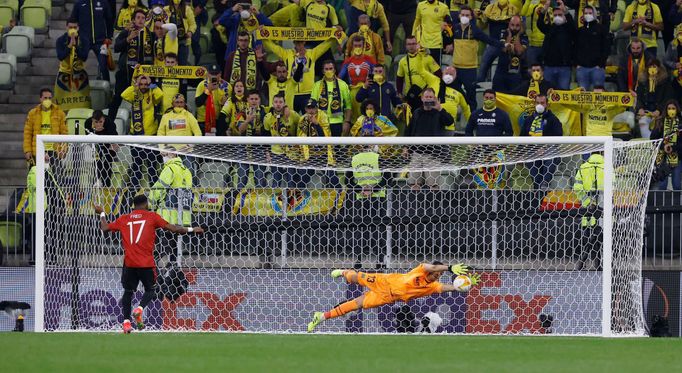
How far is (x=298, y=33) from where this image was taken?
880 inches

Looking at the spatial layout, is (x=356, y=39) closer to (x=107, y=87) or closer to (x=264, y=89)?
(x=264, y=89)

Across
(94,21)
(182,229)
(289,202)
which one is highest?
(94,21)

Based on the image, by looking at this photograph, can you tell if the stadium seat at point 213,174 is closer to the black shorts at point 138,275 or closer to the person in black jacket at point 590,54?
the black shorts at point 138,275

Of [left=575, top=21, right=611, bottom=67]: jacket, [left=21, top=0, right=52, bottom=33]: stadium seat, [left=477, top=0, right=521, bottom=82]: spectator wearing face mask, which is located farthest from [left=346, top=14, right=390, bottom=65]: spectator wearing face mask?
[left=21, top=0, right=52, bottom=33]: stadium seat

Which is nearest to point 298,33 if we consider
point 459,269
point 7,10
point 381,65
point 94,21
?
point 381,65

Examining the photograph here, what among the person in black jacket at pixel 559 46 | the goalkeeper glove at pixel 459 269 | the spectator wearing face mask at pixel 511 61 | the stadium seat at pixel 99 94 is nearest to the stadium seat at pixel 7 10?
the stadium seat at pixel 99 94

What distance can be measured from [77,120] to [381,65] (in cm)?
449

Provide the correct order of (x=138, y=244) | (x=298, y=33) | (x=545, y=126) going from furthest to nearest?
(x=298, y=33) → (x=545, y=126) → (x=138, y=244)

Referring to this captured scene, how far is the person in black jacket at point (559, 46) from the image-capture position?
22453 millimetres

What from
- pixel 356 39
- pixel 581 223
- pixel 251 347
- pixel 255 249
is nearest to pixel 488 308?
pixel 581 223

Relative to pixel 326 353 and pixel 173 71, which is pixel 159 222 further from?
pixel 173 71

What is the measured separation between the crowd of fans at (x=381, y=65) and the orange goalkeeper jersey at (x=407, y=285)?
159 inches

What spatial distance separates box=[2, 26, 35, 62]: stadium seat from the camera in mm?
24078

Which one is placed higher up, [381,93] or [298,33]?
[298,33]
